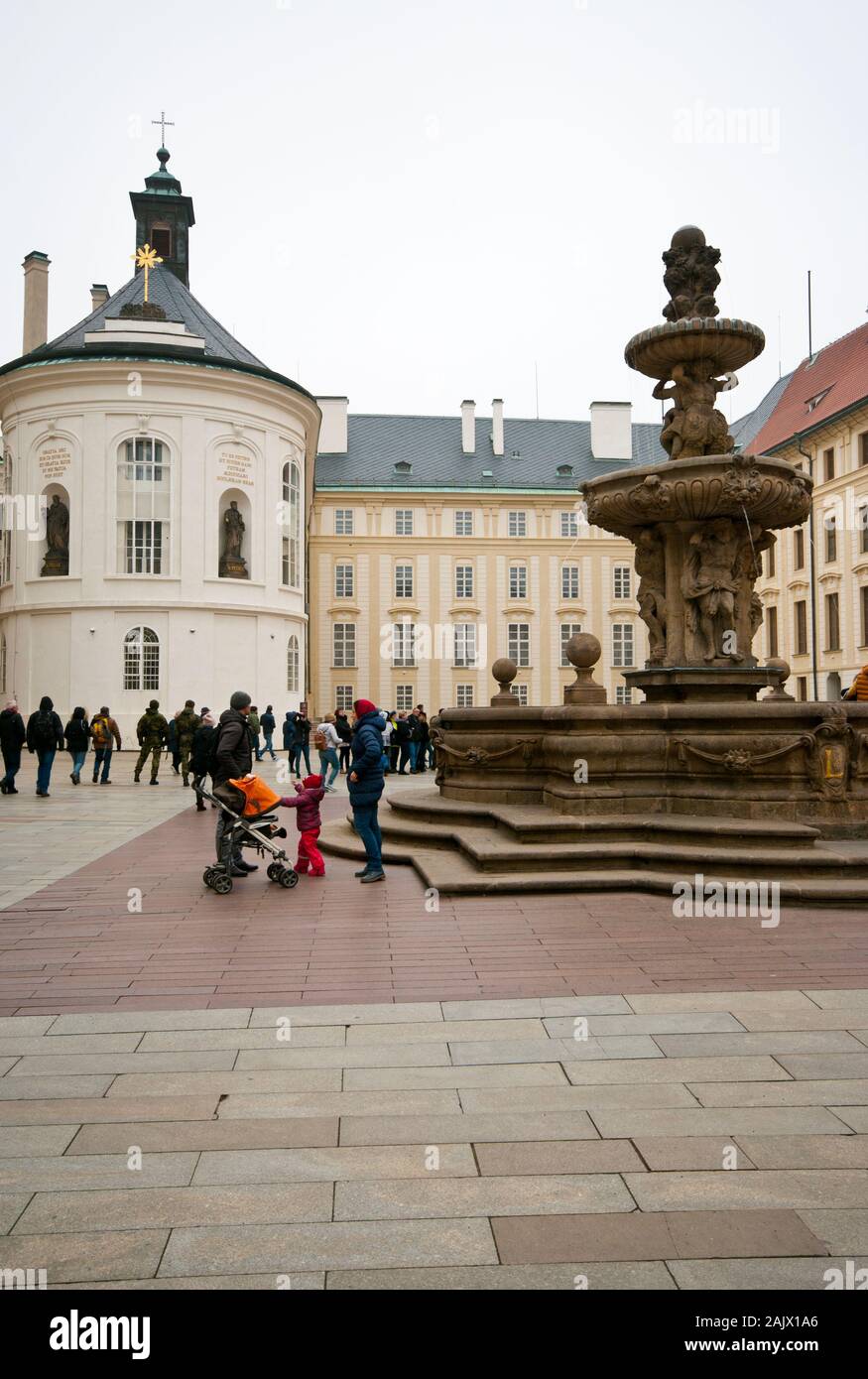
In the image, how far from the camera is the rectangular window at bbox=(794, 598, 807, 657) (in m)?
51.5

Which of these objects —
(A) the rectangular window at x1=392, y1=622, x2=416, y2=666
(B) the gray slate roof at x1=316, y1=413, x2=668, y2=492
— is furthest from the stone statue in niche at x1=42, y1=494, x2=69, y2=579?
(A) the rectangular window at x1=392, y1=622, x2=416, y2=666

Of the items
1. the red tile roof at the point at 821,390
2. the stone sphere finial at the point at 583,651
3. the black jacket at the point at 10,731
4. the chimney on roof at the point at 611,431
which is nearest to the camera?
the stone sphere finial at the point at 583,651

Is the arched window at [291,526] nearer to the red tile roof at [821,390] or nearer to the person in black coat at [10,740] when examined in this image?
Answer: the person in black coat at [10,740]

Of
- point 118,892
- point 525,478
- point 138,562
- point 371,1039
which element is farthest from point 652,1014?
point 525,478

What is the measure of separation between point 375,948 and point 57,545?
1398 inches

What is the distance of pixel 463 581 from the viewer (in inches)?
2479

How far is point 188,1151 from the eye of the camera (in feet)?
12.7

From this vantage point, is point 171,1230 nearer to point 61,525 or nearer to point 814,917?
point 814,917

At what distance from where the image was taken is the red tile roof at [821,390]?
1972 inches

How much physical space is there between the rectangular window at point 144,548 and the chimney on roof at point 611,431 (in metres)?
35.3

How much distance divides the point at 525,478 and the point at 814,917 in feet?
191

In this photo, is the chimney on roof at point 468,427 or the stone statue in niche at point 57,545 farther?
the chimney on roof at point 468,427

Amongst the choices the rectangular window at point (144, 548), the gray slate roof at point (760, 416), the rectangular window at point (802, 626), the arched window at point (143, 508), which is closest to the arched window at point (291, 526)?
the arched window at point (143, 508)

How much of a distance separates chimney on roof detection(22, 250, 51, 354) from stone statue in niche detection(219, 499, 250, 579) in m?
18.0
